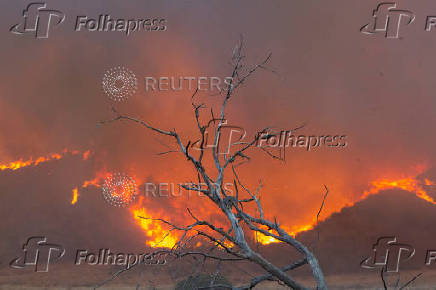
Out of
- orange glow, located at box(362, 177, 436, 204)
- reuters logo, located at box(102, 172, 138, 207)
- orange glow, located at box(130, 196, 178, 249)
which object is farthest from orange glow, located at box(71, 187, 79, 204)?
orange glow, located at box(362, 177, 436, 204)

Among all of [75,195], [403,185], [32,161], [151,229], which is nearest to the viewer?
[403,185]

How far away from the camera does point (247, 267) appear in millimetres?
32812

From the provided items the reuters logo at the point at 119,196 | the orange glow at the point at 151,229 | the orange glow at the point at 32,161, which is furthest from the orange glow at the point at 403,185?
the orange glow at the point at 32,161

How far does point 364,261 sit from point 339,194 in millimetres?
9913

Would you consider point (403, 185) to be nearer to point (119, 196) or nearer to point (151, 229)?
point (151, 229)

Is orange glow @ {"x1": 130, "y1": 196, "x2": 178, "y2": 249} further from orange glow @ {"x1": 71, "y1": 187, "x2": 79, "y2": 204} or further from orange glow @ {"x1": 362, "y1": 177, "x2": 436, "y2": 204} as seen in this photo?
orange glow @ {"x1": 362, "y1": 177, "x2": 436, "y2": 204}

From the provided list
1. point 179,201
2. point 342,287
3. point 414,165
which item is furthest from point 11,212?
point 414,165

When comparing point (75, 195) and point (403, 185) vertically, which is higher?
point (403, 185)

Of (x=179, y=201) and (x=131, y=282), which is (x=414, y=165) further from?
(x=131, y=282)

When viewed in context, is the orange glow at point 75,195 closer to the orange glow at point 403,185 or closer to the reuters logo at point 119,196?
the reuters logo at point 119,196

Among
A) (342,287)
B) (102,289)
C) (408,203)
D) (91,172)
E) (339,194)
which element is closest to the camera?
(342,287)

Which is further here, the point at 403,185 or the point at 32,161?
the point at 32,161

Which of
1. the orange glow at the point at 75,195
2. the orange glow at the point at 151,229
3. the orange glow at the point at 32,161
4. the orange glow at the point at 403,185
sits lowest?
the orange glow at the point at 151,229

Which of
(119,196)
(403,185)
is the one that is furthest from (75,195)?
(403,185)
